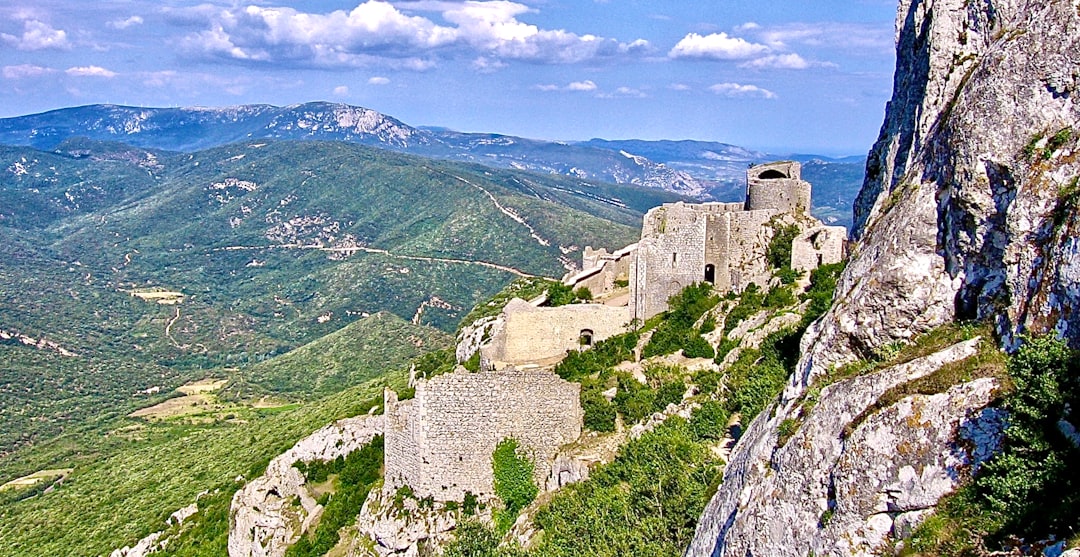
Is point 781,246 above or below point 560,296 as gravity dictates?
above

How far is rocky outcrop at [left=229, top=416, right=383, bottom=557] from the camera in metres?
29.8

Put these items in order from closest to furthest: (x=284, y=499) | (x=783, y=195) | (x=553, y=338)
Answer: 1. (x=553, y=338)
2. (x=284, y=499)
3. (x=783, y=195)

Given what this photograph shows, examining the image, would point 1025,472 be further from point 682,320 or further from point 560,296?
point 560,296

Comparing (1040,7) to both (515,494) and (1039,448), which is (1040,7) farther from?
(515,494)

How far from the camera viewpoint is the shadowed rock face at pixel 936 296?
10.9 m

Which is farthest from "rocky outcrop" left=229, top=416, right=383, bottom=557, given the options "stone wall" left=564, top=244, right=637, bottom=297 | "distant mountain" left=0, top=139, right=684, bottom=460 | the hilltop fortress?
"distant mountain" left=0, top=139, right=684, bottom=460

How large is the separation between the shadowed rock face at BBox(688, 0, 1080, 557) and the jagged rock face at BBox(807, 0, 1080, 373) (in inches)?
0.8

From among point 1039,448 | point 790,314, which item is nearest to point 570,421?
Answer: point 790,314

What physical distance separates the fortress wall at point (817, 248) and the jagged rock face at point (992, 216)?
13.2m

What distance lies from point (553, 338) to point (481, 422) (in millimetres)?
7473

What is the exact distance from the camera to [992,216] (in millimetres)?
12023

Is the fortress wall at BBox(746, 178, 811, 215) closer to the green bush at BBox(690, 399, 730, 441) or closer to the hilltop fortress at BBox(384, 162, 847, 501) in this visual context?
the hilltop fortress at BBox(384, 162, 847, 501)

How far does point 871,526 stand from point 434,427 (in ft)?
47.0

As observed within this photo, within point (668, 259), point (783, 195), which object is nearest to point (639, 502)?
point (668, 259)
